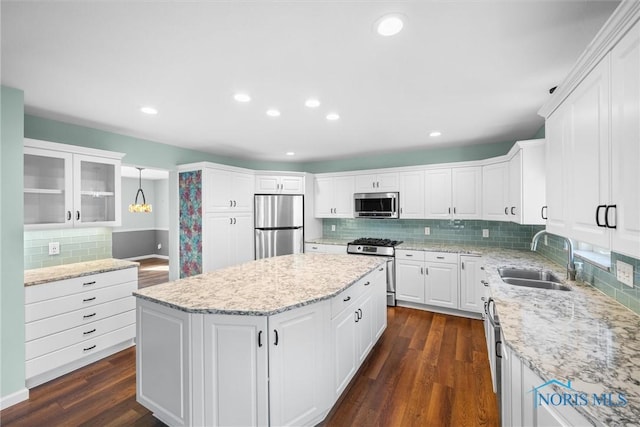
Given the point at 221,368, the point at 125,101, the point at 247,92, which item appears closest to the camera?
the point at 221,368

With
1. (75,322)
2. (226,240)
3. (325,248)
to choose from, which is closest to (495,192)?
(325,248)

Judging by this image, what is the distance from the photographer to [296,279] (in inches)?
83.8

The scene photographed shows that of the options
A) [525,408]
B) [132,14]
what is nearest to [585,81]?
[525,408]

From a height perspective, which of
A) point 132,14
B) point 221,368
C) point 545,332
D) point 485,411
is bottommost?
point 485,411

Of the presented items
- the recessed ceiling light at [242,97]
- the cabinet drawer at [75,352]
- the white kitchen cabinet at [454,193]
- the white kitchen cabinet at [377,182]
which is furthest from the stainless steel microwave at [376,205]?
the cabinet drawer at [75,352]

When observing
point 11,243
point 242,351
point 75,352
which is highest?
point 11,243

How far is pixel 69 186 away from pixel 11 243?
79 cm

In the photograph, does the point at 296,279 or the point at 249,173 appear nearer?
the point at 296,279

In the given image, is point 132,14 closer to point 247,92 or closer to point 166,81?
point 166,81

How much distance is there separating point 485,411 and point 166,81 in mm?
3360

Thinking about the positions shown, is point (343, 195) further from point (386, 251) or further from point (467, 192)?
point (467, 192)

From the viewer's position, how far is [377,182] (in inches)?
179

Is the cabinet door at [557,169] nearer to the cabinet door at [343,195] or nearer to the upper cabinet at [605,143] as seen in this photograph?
the upper cabinet at [605,143]

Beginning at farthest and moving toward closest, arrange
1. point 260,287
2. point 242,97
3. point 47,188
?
point 47,188 → point 242,97 → point 260,287
